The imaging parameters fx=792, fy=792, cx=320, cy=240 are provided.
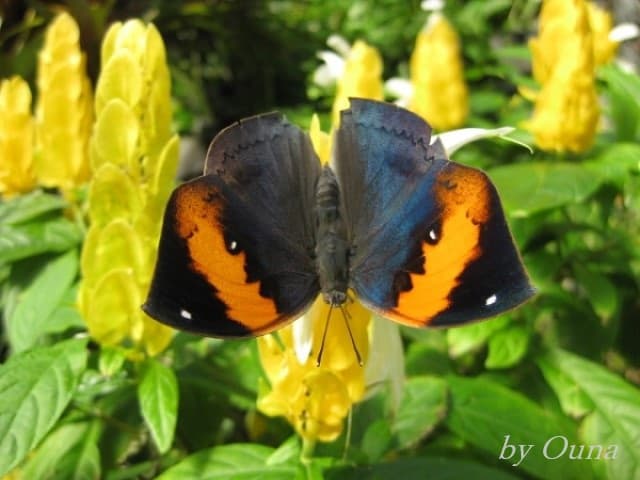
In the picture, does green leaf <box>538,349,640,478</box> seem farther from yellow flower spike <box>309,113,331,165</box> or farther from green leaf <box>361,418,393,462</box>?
Answer: yellow flower spike <box>309,113,331,165</box>

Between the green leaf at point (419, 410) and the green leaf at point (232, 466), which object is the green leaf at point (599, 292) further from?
the green leaf at point (232, 466)

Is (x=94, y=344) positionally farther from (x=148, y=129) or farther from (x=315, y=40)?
(x=315, y=40)

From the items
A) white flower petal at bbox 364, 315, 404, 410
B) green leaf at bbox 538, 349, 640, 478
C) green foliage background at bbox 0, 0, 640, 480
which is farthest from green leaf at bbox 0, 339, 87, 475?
green leaf at bbox 538, 349, 640, 478

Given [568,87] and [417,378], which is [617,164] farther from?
[417,378]

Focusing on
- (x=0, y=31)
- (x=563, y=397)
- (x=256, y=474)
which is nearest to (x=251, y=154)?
(x=256, y=474)

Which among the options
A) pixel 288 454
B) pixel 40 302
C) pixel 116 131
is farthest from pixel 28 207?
pixel 288 454

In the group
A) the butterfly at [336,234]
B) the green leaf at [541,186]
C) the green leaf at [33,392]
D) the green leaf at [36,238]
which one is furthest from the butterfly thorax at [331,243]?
the green leaf at [36,238]
